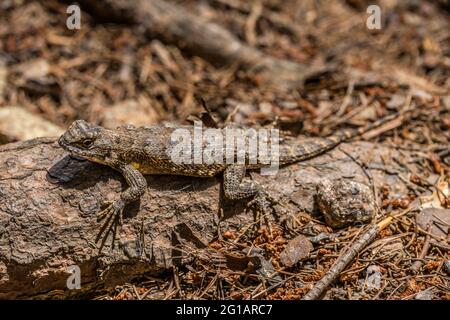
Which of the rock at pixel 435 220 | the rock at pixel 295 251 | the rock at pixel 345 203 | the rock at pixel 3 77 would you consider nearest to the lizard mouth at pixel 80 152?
the rock at pixel 295 251

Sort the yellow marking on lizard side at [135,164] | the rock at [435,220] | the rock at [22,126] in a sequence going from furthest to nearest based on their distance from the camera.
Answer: the rock at [22,126]
the yellow marking on lizard side at [135,164]
the rock at [435,220]

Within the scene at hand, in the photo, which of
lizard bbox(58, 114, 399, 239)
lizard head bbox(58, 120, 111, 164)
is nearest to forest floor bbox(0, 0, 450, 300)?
lizard bbox(58, 114, 399, 239)

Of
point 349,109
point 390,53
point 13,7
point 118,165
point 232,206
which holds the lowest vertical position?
point 232,206

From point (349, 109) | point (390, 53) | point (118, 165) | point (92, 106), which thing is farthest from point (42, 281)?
point (390, 53)

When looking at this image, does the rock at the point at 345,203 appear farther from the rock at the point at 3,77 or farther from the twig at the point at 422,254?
the rock at the point at 3,77

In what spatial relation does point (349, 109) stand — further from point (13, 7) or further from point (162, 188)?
point (13, 7)

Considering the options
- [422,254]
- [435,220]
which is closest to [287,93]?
[435,220]
